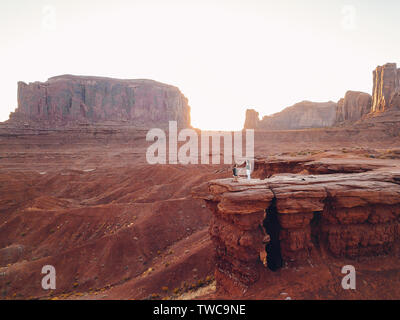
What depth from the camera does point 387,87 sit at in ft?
151

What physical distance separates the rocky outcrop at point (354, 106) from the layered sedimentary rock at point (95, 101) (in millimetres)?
54617

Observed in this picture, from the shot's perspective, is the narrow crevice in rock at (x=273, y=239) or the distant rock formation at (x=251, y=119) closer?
the narrow crevice in rock at (x=273, y=239)

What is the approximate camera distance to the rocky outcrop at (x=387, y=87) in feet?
149

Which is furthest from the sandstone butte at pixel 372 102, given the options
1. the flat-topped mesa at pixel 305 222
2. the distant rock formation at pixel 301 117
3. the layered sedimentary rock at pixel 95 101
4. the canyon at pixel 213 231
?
the flat-topped mesa at pixel 305 222

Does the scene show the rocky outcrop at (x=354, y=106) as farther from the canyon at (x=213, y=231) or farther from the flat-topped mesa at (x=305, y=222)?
the flat-topped mesa at (x=305, y=222)

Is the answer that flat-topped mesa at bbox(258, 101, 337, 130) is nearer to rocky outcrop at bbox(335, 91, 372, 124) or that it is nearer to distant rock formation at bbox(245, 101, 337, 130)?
distant rock formation at bbox(245, 101, 337, 130)

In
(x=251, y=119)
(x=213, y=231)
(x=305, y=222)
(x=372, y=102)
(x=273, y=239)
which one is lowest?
(x=273, y=239)

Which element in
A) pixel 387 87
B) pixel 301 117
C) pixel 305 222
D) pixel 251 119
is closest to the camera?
pixel 305 222

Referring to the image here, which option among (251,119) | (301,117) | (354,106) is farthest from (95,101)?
(301,117)

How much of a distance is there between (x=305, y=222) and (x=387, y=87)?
56379 millimetres

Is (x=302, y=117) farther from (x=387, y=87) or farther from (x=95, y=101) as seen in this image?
(x=95, y=101)

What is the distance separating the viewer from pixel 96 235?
14.4 metres

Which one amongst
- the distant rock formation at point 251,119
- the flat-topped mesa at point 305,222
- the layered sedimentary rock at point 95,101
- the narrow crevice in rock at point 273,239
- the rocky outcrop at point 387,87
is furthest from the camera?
the distant rock formation at point 251,119
